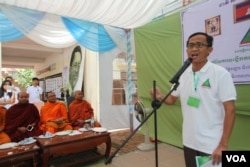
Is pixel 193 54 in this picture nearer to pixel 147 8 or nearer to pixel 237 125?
pixel 237 125

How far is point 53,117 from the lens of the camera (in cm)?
371

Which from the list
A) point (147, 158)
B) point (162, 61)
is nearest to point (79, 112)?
point (147, 158)

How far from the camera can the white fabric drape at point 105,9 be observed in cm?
329

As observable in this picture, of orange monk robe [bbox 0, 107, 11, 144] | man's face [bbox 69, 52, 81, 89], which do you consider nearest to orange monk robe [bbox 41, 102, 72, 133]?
orange monk robe [bbox 0, 107, 11, 144]

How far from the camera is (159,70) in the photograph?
3848mm

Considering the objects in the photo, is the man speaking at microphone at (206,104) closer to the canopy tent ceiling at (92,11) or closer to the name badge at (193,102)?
the name badge at (193,102)

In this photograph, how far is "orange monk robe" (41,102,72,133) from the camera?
3.55m

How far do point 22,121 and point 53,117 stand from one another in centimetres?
56

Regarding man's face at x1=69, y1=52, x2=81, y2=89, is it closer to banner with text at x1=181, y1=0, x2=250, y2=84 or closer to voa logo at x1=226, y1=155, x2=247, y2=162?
banner with text at x1=181, y1=0, x2=250, y2=84

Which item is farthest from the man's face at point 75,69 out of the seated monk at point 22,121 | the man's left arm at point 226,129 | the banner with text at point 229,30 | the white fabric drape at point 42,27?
the man's left arm at point 226,129

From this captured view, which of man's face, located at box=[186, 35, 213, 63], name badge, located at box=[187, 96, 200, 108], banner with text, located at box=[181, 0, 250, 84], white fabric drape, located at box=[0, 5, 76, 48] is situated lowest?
name badge, located at box=[187, 96, 200, 108]

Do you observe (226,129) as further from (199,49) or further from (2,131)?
(2,131)

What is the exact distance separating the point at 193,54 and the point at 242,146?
79.6 inches

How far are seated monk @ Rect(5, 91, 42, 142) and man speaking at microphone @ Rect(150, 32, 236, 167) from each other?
2609 millimetres
